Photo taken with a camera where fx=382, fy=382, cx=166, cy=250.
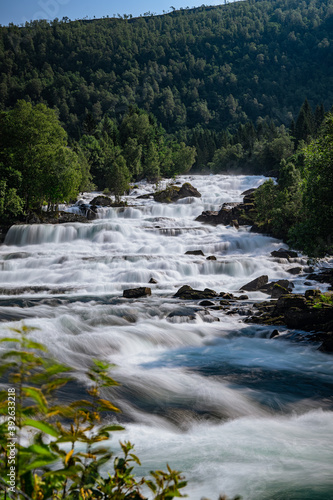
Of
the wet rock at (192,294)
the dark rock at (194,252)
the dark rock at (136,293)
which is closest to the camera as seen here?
the wet rock at (192,294)

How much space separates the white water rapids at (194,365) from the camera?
524 centimetres

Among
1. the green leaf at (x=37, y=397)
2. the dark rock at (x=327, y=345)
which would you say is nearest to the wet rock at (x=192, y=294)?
the dark rock at (x=327, y=345)

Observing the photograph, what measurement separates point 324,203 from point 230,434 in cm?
1101

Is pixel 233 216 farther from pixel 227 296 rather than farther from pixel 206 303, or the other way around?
pixel 206 303

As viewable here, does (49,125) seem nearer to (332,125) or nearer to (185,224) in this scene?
(185,224)

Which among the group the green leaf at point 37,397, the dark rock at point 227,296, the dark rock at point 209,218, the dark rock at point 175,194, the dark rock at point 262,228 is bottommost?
the dark rock at point 227,296

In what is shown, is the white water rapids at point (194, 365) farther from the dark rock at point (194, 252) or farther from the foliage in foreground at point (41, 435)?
the dark rock at point (194, 252)

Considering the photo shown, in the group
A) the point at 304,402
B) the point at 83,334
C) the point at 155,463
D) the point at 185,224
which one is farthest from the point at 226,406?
the point at 185,224

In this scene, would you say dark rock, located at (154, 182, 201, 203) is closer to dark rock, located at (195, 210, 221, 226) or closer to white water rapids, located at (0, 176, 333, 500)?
dark rock, located at (195, 210, 221, 226)

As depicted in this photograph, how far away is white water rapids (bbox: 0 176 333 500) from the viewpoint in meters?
5.24

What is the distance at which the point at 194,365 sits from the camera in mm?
10461

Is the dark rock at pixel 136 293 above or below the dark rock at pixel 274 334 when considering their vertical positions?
below

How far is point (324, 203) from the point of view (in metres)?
14.8

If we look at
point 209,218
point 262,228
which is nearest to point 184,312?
point 262,228
